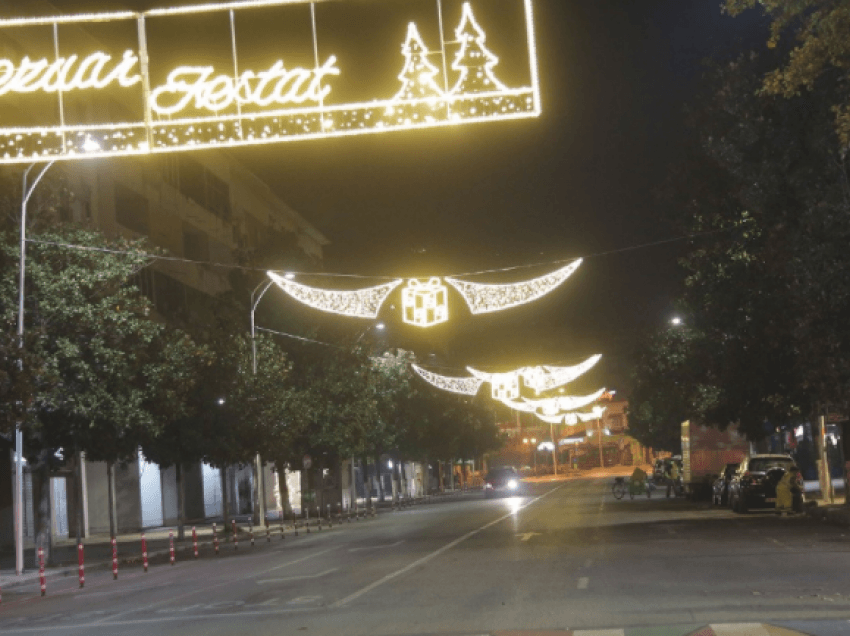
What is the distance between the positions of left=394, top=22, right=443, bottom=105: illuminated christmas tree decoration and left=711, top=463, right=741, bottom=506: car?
117 ft

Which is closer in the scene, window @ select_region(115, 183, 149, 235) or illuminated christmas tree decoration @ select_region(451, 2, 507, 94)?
illuminated christmas tree decoration @ select_region(451, 2, 507, 94)

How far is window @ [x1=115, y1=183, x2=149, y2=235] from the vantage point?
56594mm

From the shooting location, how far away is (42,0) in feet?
157

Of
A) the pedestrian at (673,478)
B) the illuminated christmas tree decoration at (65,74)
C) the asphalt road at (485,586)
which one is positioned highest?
the illuminated christmas tree decoration at (65,74)

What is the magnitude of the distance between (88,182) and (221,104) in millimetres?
39913

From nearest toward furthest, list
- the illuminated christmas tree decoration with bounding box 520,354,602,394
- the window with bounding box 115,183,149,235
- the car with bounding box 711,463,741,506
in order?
the car with bounding box 711,463,741,506, the illuminated christmas tree decoration with bounding box 520,354,602,394, the window with bounding box 115,183,149,235

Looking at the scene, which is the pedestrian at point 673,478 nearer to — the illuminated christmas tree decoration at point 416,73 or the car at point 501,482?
the car at point 501,482

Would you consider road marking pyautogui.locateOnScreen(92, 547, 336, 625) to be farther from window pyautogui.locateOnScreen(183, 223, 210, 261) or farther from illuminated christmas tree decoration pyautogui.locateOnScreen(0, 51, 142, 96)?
window pyautogui.locateOnScreen(183, 223, 210, 261)

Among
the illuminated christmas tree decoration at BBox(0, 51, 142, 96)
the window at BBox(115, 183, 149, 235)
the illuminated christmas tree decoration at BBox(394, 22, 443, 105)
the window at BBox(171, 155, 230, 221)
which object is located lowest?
the illuminated christmas tree decoration at BBox(394, 22, 443, 105)

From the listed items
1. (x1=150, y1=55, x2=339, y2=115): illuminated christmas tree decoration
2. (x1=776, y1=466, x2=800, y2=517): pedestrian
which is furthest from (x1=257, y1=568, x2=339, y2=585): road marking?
(x1=776, y1=466, x2=800, y2=517): pedestrian

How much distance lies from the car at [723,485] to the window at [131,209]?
27432mm

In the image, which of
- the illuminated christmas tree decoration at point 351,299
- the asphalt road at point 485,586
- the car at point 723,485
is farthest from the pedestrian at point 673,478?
the illuminated christmas tree decoration at point 351,299

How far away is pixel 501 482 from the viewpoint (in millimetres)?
80188

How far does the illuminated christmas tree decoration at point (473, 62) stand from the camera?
13078mm
